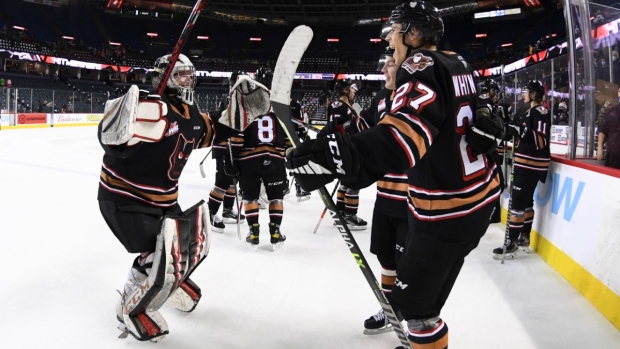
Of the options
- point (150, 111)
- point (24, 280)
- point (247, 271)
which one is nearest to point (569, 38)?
point (247, 271)

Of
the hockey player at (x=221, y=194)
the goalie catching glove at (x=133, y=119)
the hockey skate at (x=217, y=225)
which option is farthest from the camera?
the hockey skate at (x=217, y=225)

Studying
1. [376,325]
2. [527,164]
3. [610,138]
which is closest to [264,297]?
[376,325]

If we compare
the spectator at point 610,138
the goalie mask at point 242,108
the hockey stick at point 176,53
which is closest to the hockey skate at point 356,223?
the spectator at point 610,138

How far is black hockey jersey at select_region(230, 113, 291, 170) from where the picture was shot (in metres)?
4.12

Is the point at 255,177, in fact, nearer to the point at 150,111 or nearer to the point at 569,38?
the point at 150,111

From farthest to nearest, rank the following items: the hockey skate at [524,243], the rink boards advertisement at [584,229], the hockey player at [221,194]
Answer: the hockey player at [221,194]
the hockey skate at [524,243]
the rink boards advertisement at [584,229]

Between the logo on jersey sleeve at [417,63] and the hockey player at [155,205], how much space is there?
1135 mm

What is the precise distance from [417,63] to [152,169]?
A: 1.49 meters

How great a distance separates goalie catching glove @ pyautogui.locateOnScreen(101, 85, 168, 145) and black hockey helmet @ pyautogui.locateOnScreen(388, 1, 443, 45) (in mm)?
1014

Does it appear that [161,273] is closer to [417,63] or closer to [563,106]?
[417,63]

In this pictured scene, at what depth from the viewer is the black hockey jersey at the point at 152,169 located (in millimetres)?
2283

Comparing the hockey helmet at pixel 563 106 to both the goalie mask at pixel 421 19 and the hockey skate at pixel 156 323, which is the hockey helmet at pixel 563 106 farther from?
the hockey skate at pixel 156 323

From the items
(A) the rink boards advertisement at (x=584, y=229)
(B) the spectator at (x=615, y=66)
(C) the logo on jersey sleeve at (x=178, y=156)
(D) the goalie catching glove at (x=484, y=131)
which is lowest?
(A) the rink boards advertisement at (x=584, y=229)

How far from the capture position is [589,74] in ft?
12.8
